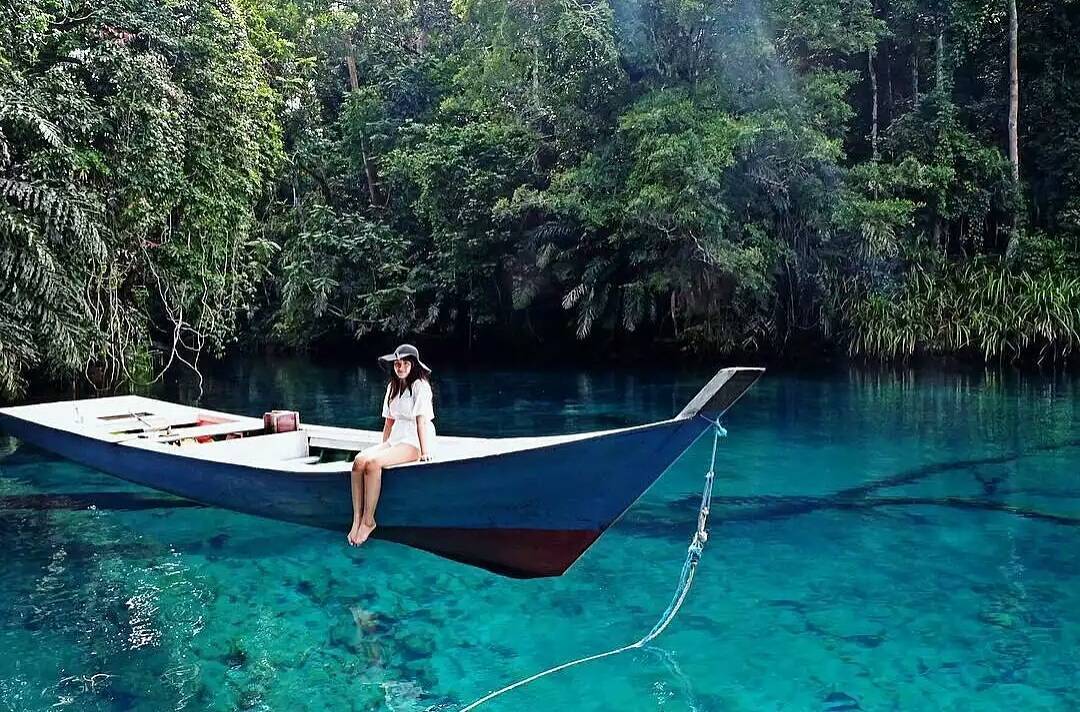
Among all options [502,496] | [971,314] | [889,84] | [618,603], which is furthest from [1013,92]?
[502,496]

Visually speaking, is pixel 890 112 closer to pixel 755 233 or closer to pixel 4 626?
pixel 755 233

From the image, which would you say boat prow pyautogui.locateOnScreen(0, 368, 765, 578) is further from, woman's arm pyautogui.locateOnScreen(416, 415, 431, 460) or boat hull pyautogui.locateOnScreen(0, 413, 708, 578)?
woman's arm pyautogui.locateOnScreen(416, 415, 431, 460)

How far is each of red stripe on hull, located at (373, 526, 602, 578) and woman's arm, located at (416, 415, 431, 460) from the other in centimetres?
46

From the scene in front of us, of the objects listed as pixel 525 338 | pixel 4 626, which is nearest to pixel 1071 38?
pixel 525 338

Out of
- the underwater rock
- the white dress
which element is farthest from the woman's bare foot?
the underwater rock

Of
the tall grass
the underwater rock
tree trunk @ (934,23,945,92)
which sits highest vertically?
tree trunk @ (934,23,945,92)

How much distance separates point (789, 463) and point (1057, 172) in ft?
37.7

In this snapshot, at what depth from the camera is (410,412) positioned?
5.38 meters

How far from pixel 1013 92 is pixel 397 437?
51.4 feet

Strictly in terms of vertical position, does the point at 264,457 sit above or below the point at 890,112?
below

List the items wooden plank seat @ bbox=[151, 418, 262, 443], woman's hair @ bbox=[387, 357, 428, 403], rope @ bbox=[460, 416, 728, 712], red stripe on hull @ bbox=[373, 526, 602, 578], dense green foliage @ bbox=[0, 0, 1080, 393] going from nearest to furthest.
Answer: rope @ bbox=[460, 416, 728, 712] < red stripe on hull @ bbox=[373, 526, 602, 578] < woman's hair @ bbox=[387, 357, 428, 403] < wooden plank seat @ bbox=[151, 418, 262, 443] < dense green foliage @ bbox=[0, 0, 1080, 393]

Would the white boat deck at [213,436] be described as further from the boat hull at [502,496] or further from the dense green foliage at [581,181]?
the dense green foliage at [581,181]

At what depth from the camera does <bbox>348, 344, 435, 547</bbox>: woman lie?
16.7ft

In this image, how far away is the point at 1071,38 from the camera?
56.0 ft
